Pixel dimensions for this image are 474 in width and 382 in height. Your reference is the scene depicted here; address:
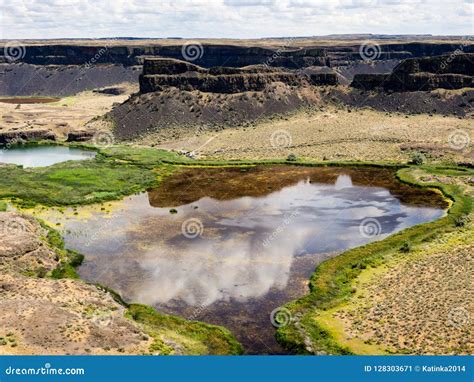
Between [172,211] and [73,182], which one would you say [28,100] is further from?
[172,211]

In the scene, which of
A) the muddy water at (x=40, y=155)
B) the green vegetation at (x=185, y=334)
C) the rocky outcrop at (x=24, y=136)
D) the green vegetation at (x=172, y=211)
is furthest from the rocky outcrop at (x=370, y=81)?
the green vegetation at (x=185, y=334)

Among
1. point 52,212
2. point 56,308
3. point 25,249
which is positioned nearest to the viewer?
point 56,308

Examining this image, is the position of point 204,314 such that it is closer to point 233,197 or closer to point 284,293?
point 284,293

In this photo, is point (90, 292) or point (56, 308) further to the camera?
point (90, 292)

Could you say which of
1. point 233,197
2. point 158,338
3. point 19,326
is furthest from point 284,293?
point 233,197

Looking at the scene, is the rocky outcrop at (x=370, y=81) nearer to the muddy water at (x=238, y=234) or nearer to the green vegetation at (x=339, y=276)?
the muddy water at (x=238, y=234)

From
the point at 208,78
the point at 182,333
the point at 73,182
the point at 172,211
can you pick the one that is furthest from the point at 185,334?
the point at 208,78

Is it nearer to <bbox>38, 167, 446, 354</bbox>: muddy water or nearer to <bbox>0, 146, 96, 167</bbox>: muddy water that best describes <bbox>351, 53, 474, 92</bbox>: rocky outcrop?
<bbox>38, 167, 446, 354</bbox>: muddy water
